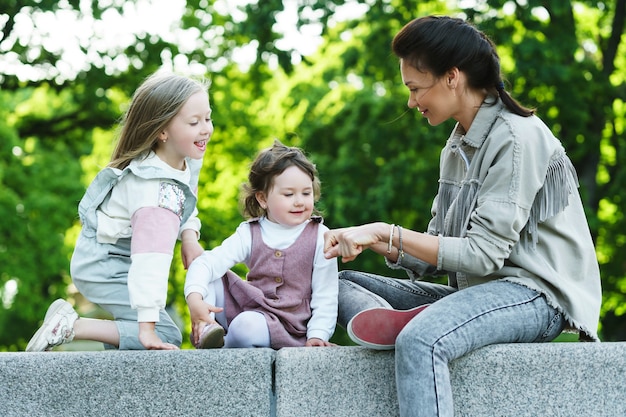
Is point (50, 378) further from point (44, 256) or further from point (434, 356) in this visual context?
point (44, 256)

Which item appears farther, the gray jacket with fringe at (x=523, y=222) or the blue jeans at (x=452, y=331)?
the gray jacket with fringe at (x=523, y=222)

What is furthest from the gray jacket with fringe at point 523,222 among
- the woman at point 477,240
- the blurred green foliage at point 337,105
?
the blurred green foliage at point 337,105

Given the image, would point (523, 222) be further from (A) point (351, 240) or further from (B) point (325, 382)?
(B) point (325, 382)

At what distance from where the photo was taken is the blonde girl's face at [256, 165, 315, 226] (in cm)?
362

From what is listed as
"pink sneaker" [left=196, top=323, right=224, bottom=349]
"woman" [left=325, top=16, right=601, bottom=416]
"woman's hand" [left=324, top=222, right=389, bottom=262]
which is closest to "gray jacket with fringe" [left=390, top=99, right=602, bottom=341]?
"woman" [left=325, top=16, right=601, bottom=416]

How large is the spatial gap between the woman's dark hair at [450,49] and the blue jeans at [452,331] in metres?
0.77

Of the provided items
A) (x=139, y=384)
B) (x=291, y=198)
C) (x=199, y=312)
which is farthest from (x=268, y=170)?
(x=139, y=384)

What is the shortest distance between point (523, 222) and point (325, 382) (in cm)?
93

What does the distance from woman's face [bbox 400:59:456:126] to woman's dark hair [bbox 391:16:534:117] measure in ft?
0.09

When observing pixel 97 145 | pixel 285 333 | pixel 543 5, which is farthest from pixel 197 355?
pixel 97 145

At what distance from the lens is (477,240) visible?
321 cm

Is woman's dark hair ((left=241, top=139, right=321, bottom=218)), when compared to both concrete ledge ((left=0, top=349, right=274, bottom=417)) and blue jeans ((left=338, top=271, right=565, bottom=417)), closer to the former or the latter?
blue jeans ((left=338, top=271, right=565, bottom=417))

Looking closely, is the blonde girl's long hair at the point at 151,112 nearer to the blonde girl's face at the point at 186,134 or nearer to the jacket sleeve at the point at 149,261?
the blonde girl's face at the point at 186,134

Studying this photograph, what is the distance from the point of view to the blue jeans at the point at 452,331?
2900 millimetres
